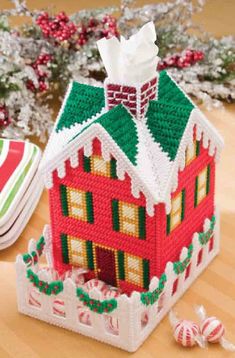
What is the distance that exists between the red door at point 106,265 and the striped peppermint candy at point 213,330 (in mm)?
309

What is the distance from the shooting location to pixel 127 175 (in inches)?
86.7

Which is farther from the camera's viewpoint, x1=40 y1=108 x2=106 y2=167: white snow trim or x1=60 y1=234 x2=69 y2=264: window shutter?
x1=60 y1=234 x2=69 y2=264: window shutter

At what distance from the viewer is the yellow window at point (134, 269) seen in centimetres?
234

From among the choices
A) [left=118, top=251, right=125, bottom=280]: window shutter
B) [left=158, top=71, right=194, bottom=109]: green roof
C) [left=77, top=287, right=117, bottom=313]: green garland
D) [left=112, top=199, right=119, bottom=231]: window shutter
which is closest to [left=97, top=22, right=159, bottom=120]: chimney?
[left=158, top=71, right=194, bottom=109]: green roof

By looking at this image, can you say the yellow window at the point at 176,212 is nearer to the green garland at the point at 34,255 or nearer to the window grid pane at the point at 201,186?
the window grid pane at the point at 201,186

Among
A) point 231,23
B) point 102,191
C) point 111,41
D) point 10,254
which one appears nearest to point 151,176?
point 102,191

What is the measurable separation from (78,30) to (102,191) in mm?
1372

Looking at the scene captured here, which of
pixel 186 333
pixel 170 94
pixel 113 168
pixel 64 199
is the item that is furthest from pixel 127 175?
pixel 186 333

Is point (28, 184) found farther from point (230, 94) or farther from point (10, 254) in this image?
point (230, 94)

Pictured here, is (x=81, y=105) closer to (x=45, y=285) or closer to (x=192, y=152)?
(x=192, y=152)

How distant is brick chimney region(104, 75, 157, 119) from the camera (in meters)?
2.25

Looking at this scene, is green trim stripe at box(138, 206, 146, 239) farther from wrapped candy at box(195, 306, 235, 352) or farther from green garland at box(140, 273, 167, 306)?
wrapped candy at box(195, 306, 235, 352)

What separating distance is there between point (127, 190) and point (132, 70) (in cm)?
33

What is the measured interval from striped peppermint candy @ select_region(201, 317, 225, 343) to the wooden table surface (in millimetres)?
29
